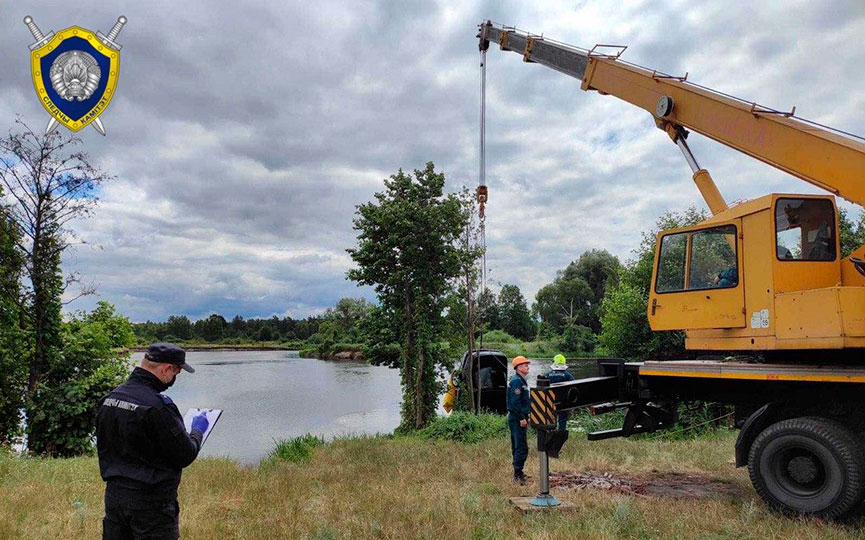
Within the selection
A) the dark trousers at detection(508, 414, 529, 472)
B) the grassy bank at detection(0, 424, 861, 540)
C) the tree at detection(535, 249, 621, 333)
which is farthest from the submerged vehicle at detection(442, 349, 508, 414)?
the tree at detection(535, 249, 621, 333)

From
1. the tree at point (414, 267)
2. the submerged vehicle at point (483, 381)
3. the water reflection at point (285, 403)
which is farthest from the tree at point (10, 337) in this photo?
the submerged vehicle at point (483, 381)

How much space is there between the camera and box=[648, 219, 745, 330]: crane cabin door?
23.9 feet

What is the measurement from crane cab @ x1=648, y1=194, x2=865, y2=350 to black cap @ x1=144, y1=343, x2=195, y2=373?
20.1ft

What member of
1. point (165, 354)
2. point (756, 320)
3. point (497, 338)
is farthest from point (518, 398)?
point (497, 338)

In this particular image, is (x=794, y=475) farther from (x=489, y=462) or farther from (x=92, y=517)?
(x=92, y=517)

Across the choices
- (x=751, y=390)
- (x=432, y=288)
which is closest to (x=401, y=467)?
(x=751, y=390)

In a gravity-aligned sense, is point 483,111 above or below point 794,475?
above

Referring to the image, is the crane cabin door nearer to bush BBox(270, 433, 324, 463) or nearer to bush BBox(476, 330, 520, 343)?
bush BBox(270, 433, 324, 463)

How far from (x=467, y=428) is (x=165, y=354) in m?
A: 11.3

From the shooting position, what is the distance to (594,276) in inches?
2867

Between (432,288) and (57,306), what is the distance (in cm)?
1036

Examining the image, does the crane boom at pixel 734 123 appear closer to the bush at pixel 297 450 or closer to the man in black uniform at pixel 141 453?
the man in black uniform at pixel 141 453

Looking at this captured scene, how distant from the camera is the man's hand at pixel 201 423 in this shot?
4.30 meters

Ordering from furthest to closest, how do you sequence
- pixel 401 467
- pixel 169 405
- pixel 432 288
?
pixel 432 288
pixel 401 467
pixel 169 405
